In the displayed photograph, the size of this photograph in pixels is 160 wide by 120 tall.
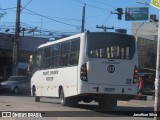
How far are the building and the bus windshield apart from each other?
1498 inches

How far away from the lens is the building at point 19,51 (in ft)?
187

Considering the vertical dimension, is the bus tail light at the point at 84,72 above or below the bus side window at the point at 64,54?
below

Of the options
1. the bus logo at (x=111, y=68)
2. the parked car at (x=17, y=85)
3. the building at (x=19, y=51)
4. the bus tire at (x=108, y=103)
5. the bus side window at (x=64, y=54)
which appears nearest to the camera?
the bus logo at (x=111, y=68)

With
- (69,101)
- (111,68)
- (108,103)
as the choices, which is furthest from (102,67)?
(69,101)

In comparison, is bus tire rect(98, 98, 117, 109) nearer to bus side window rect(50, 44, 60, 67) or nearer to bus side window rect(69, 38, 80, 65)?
bus side window rect(69, 38, 80, 65)

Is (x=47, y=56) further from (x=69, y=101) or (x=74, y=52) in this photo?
(x=74, y=52)

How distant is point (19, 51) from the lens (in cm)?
5831

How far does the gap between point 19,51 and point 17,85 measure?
1771 cm

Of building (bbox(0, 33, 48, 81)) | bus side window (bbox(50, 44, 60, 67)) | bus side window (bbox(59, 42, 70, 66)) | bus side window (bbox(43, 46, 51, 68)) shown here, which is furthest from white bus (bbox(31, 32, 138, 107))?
building (bbox(0, 33, 48, 81))

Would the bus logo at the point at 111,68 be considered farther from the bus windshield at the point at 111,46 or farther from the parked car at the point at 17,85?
the parked car at the point at 17,85

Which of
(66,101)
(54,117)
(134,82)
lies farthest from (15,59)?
(54,117)

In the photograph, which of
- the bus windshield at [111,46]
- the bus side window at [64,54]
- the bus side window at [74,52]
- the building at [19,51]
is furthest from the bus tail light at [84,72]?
the building at [19,51]

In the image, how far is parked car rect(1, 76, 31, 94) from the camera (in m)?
40.3

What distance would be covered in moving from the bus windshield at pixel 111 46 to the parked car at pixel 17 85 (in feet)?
69.7
